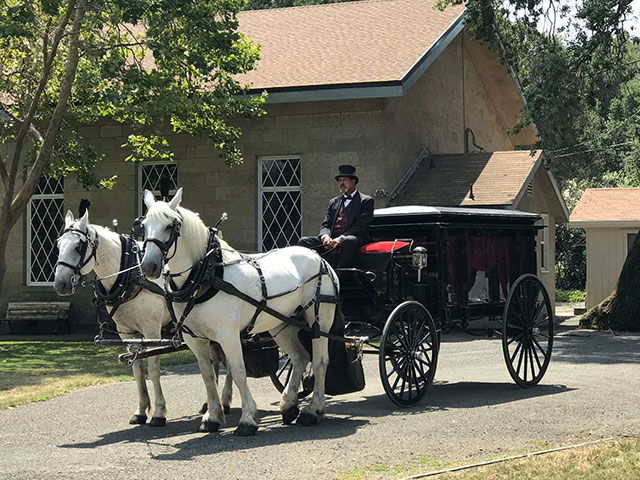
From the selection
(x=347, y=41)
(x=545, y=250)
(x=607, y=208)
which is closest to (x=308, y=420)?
(x=347, y=41)

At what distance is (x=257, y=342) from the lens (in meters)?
10.3

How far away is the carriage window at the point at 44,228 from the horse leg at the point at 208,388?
15.9 m

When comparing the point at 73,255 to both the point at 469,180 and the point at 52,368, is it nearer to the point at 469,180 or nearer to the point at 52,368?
the point at 52,368

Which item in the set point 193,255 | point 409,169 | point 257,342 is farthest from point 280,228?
point 193,255

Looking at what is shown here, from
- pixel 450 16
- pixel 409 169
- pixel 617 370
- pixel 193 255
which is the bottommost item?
pixel 617 370

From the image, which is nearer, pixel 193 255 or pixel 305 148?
pixel 193 255

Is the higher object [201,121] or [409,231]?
[201,121]

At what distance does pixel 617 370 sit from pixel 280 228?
10165 mm

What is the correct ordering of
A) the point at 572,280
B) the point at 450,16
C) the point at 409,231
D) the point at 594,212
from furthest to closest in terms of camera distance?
1. the point at 572,280
2. the point at 594,212
3. the point at 450,16
4. the point at 409,231

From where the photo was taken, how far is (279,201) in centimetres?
2239

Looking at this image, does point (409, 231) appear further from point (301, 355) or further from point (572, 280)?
point (572, 280)

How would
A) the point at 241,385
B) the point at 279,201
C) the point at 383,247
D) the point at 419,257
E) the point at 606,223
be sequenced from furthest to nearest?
the point at 606,223
the point at 279,201
the point at 383,247
the point at 419,257
the point at 241,385

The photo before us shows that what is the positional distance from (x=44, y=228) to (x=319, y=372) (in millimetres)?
16189

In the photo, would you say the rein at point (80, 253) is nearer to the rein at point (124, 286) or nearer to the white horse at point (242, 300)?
the rein at point (124, 286)
